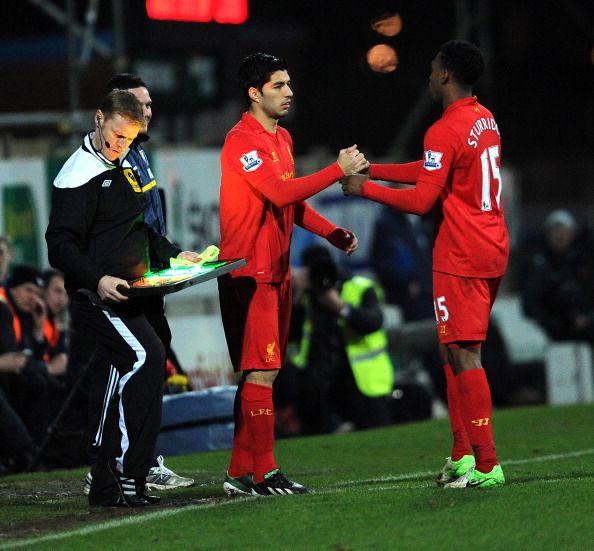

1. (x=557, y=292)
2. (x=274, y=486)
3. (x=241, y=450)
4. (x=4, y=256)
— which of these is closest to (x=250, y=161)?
(x=241, y=450)

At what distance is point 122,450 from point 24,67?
11360 millimetres

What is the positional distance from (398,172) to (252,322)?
1.04 m

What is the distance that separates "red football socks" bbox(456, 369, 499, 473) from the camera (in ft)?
23.9

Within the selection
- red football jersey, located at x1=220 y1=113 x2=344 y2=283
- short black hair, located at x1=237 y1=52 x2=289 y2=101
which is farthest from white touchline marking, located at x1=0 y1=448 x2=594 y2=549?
short black hair, located at x1=237 y1=52 x2=289 y2=101

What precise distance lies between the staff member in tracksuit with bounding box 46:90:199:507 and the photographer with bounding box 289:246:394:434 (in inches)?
201

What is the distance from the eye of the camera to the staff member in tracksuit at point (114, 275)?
23.7 ft

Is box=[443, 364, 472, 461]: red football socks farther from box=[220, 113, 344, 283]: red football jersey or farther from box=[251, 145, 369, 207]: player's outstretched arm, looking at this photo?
box=[251, 145, 369, 207]: player's outstretched arm

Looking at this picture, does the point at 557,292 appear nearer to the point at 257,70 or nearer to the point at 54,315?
the point at 54,315

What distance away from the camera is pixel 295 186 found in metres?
7.34

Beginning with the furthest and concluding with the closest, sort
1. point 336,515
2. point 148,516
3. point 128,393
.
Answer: point 128,393
point 148,516
point 336,515

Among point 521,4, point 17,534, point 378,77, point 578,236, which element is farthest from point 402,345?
point 521,4

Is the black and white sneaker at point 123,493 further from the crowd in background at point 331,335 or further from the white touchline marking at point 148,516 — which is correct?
the crowd in background at point 331,335

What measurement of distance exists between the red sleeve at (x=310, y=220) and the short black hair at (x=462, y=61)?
40.9 inches

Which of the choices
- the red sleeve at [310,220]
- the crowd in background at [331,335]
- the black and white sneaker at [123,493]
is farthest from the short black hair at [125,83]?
the crowd in background at [331,335]
